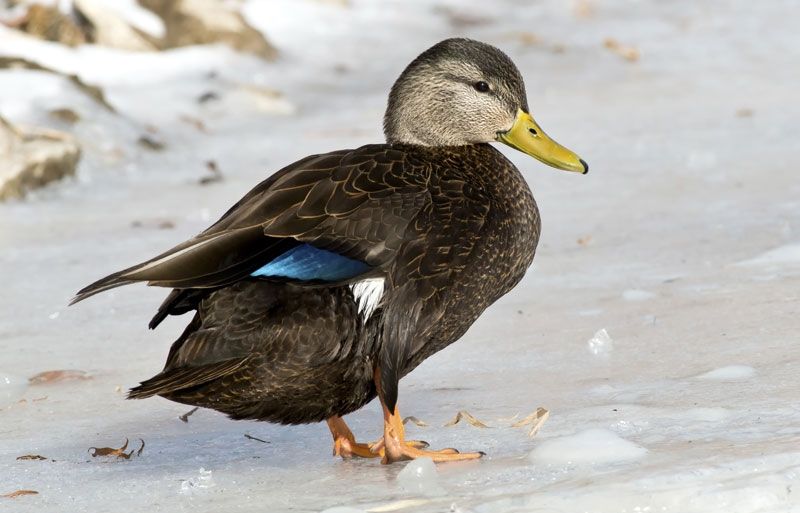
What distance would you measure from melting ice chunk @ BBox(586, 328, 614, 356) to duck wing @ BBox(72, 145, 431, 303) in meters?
0.95

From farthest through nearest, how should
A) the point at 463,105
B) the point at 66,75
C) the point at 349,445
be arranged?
the point at 66,75 < the point at 463,105 < the point at 349,445

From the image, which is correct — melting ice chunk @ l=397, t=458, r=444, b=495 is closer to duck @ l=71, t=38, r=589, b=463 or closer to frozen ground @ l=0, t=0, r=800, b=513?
frozen ground @ l=0, t=0, r=800, b=513

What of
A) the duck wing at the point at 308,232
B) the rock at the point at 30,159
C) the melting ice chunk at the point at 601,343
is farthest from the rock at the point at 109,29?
the duck wing at the point at 308,232

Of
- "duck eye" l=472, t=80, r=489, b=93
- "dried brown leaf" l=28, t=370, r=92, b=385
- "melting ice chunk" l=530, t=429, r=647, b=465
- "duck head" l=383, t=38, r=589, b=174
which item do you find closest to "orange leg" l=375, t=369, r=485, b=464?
"melting ice chunk" l=530, t=429, r=647, b=465

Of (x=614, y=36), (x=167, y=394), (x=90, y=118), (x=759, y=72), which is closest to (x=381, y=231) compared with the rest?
(x=167, y=394)

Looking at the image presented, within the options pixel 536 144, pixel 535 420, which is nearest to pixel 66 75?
pixel 536 144

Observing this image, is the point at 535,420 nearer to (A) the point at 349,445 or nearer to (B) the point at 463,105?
(A) the point at 349,445

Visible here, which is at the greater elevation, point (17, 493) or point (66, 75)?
point (17, 493)

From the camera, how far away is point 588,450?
324 cm

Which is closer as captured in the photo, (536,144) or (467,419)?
(467,419)

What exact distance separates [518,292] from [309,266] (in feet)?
6.58

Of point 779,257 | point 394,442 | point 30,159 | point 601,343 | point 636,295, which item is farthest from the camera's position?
point 30,159

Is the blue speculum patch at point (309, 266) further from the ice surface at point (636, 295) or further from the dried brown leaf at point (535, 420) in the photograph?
the ice surface at point (636, 295)

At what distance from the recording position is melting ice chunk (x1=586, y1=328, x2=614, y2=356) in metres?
4.32
